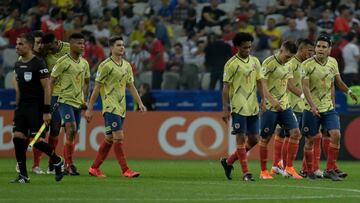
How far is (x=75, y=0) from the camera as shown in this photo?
105 feet

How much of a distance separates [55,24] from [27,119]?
13406 mm

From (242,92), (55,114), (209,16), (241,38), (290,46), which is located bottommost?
(55,114)

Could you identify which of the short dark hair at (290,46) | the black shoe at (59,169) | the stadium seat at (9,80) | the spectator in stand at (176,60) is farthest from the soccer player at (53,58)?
the spectator in stand at (176,60)

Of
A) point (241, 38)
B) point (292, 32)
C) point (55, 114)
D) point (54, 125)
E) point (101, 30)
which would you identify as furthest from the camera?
point (101, 30)

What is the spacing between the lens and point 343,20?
30.2 metres

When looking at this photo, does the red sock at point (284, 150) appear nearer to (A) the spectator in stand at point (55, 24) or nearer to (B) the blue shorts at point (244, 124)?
(B) the blue shorts at point (244, 124)

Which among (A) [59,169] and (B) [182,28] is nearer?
(A) [59,169]

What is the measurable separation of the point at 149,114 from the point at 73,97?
7.18 metres

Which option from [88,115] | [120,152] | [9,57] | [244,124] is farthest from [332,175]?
[9,57]

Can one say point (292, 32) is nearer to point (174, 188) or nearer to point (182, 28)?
point (182, 28)

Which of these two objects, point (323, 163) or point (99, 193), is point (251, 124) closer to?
point (99, 193)

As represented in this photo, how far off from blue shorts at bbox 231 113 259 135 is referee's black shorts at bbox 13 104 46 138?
3324 millimetres

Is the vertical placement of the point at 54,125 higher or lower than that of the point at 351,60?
lower

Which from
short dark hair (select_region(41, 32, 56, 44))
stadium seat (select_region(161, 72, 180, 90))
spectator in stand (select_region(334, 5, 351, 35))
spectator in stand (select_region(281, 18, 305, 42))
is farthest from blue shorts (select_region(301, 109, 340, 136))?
spectator in stand (select_region(334, 5, 351, 35))
